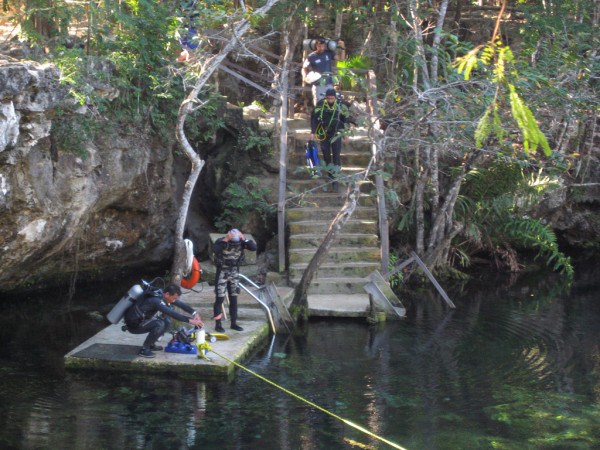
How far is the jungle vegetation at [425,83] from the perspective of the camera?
1177 centimetres

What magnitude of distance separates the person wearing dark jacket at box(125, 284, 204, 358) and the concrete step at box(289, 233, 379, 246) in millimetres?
4027

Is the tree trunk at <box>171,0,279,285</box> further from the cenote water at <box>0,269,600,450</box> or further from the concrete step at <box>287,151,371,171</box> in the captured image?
the concrete step at <box>287,151,371,171</box>

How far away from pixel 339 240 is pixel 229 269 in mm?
3215

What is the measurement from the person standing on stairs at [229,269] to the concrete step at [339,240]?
8.70 feet

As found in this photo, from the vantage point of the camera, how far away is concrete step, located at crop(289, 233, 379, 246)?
13.9 m

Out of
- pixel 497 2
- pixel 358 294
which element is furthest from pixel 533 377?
pixel 497 2

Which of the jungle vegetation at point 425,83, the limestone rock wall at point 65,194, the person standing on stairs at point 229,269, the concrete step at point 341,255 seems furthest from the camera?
the concrete step at point 341,255

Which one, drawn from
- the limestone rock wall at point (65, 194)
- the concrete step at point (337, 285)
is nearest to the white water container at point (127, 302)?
the limestone rock wall at point (65, 194)

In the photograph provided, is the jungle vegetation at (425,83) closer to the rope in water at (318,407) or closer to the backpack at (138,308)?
the backpack at (138,308)

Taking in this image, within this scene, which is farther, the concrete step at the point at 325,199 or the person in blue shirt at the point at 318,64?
the person in blue shirt at the point at 318,64

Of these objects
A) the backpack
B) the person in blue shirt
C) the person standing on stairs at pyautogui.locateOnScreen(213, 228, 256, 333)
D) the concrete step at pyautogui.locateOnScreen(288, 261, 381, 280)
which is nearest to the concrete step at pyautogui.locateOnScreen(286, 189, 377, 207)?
the concrete step at pyautogui.locateOnScreen(288, 261, 381, 280)

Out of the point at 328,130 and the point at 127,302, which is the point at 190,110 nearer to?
the point at 328,130

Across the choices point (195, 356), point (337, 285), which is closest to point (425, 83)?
point (337, 285)

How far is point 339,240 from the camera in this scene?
13.9 metres
